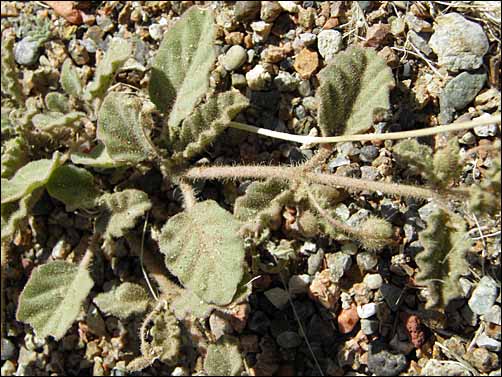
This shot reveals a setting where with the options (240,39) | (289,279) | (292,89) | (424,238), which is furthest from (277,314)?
(240,39)

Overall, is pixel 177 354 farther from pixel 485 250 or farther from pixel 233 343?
pixel 485 250

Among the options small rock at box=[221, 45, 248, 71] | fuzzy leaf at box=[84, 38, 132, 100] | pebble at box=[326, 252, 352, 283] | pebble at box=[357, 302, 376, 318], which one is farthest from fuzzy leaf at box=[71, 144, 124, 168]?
pebble at box=[357, 302, 376, 318]

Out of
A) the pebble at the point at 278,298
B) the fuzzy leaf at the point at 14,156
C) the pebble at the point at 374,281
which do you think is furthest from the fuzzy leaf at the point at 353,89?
the fuzzy leaf at the point at 14,156

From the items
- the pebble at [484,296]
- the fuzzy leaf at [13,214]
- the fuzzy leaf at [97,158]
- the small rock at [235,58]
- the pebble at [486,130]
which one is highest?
the small rock at [235,58]

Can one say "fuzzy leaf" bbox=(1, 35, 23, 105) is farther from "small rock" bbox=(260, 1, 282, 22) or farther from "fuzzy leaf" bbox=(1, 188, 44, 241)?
"small rock" bbox=(260, 1, 282, 22)

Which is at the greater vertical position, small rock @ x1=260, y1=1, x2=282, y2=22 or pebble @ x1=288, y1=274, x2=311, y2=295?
small rock @ x1=260, y1=1, x2=282, y2=22

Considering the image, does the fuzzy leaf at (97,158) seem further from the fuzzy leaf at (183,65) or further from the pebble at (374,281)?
the pebble at (374,281)

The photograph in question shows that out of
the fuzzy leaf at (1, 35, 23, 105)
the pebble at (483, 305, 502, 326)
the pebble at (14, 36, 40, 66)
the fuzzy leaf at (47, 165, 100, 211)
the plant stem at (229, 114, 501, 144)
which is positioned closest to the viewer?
the plant stem at (229, 114, 501, 144)

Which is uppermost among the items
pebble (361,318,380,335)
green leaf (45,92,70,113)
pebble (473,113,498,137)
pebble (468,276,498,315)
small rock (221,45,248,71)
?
small rock (221,45,248,71)
